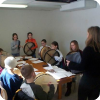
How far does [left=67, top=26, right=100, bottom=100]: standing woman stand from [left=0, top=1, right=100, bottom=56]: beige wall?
265cm

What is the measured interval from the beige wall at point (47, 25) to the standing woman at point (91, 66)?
2645 mm

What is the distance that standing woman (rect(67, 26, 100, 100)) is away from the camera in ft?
6.08

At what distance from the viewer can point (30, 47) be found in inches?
179

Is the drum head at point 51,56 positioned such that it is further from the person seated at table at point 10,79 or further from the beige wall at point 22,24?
the beige wall at point 22,24

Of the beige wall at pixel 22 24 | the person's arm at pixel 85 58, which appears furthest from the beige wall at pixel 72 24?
the person's arm at pixel 85 58

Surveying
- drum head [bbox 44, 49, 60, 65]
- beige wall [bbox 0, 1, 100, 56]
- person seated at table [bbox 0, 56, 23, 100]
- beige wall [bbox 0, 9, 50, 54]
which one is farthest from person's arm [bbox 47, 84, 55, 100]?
beige wall [bbox 0, 9, 50, 54]

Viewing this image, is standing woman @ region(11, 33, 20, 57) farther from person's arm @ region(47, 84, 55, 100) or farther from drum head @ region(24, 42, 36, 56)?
person's arm @ region(47, 84, 55, 100)

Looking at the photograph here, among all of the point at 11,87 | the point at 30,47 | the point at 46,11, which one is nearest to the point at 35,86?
the point at 11,87

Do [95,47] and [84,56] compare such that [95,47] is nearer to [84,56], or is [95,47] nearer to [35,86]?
[84,56]

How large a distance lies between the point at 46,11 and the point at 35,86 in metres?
5.18

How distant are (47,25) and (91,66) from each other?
486 centimetres

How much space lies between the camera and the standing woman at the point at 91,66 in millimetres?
1853

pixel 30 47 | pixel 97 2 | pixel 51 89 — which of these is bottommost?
pixel 51 89

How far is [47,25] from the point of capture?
6.54 metres
